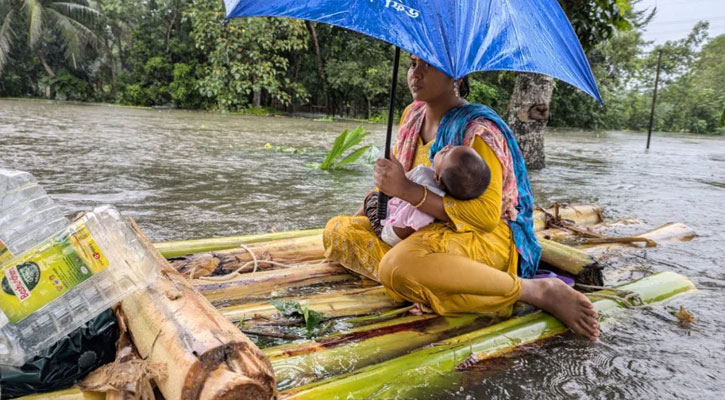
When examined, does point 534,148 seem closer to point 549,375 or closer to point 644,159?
point 644,159

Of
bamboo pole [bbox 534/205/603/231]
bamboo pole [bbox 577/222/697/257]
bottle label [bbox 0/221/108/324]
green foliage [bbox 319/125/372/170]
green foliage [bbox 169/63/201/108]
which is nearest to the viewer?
bottle label [bbox 0/221/108/324]

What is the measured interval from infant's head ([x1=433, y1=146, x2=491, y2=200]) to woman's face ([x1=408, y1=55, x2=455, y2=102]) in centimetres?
34

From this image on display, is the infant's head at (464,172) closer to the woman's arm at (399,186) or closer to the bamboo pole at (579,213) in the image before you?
the woman's arm at (399,186)

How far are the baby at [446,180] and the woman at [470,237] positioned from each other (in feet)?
0.17

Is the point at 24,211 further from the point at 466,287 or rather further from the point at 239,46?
the point at 239,46

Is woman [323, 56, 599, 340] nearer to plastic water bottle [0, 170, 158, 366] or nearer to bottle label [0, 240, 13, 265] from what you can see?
plastic water bottle [0, 170, 158, 366]

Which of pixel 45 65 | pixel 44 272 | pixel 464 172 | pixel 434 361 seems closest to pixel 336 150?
pixel 464 172

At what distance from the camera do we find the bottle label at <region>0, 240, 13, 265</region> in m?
1.45

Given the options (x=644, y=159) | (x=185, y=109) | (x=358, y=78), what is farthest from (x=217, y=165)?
(x=185, y=109)

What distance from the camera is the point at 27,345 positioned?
1417mm

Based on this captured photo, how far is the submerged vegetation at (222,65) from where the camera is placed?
656 inches

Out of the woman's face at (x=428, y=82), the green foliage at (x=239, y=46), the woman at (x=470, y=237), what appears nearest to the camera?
the woman at (x=470, y=237)

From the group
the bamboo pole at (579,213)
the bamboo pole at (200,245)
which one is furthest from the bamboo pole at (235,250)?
the bamboo pole at (579,213)

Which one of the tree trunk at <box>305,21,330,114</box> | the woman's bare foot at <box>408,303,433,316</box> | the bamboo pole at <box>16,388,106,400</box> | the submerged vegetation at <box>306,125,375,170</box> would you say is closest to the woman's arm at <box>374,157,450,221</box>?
the woman's bare foot at <box>408,303,433,316</box>
